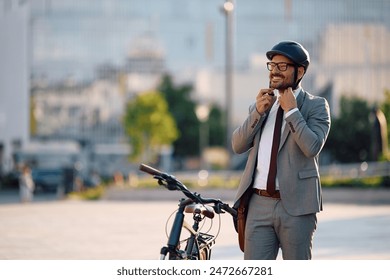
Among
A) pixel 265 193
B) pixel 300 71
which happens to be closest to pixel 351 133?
pixel 300 71

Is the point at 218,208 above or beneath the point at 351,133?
above

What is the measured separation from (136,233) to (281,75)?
8.78 metres

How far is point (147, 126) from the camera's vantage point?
227 ft

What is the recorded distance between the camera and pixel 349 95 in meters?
70.6

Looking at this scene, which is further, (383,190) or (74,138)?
(74,138)

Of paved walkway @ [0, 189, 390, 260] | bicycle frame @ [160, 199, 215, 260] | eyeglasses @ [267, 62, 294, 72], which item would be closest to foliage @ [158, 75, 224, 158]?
paved walkway @ [0, 189, 390, 260]

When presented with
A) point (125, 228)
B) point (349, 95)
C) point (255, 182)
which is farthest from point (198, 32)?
point (255, 182)

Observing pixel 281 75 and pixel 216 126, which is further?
pixel 216 126

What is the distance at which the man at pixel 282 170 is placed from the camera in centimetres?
479

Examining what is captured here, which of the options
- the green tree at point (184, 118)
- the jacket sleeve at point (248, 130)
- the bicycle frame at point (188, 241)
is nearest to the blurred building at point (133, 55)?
the green tree at point (184, 118)

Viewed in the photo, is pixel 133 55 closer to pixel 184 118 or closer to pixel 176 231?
pixel 184 118

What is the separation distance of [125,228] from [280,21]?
64571 millimetres

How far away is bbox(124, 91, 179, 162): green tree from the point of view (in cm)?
6919
